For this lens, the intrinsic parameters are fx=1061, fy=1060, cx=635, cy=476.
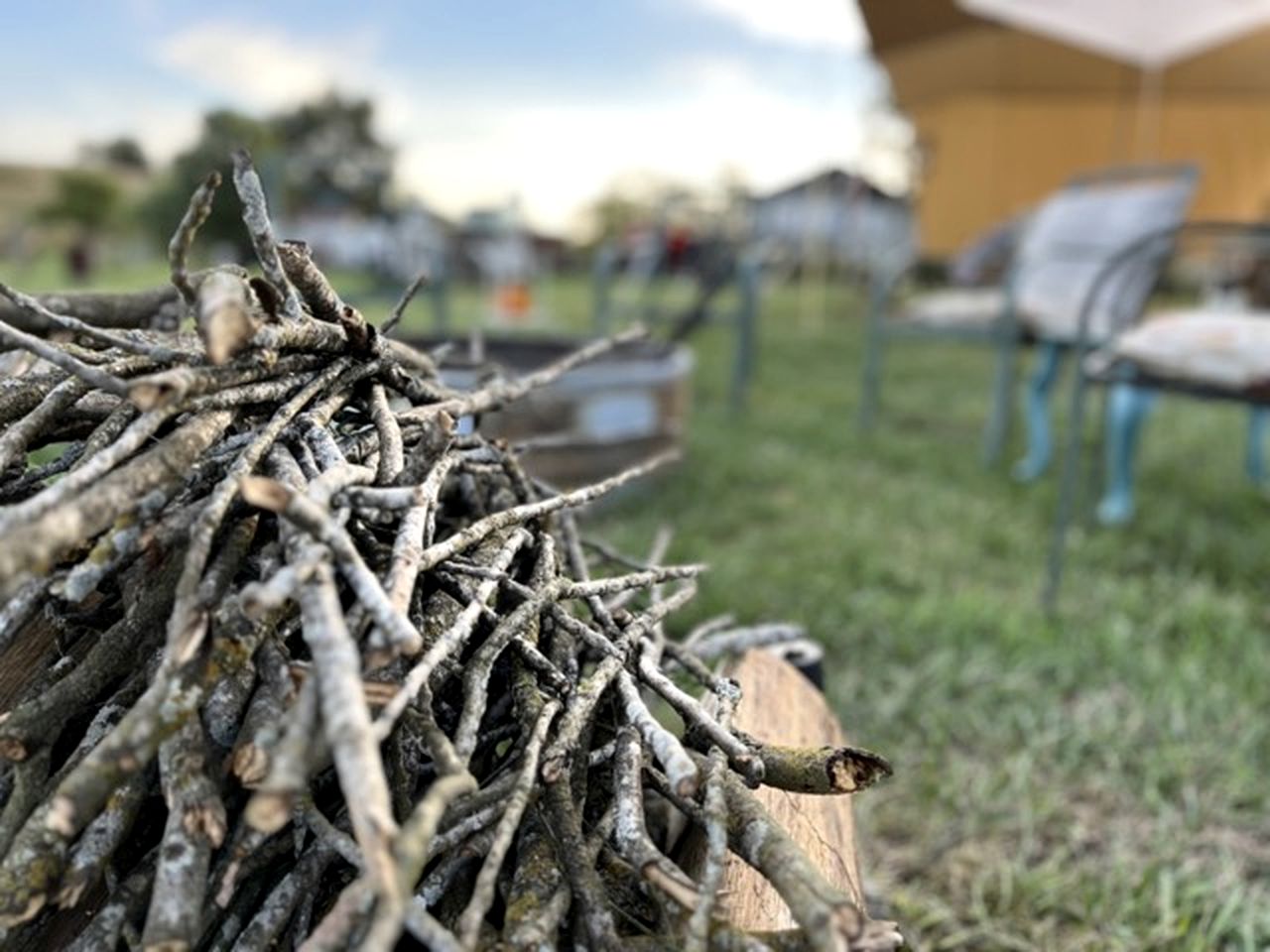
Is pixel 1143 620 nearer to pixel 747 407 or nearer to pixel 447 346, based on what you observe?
pixel 447 346

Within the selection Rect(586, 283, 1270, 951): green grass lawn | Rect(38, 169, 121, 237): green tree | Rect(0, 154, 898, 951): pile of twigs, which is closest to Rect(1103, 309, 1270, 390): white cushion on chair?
Rect(586, 283, 1270, 951): green grass lawn

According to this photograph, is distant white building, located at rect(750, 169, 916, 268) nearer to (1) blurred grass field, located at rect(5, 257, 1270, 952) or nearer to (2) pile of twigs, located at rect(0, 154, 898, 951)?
(1) blurred grass field, located at rect(5, 257, 1270, 952)

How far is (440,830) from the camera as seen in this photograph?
0.70 m

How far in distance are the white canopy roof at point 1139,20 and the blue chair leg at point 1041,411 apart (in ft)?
13.4

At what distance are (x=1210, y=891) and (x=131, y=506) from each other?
1.95 metres

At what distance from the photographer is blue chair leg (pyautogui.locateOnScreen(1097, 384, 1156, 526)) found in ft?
14.4

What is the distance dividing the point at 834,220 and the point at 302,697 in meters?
25.9

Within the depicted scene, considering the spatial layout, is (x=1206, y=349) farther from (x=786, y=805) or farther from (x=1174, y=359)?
(x=786, y=805)

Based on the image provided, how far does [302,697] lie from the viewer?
57cm

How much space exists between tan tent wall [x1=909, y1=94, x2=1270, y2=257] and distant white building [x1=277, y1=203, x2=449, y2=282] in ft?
23.8

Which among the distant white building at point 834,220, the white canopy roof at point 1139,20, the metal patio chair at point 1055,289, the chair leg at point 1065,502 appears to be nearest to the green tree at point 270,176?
the chair leg at point 1065,502

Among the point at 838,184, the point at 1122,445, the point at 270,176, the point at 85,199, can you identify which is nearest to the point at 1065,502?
the point at 1122,445

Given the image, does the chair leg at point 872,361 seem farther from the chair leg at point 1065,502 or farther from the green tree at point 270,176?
the green tree at point 270,176

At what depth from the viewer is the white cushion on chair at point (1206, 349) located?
9.46ft
